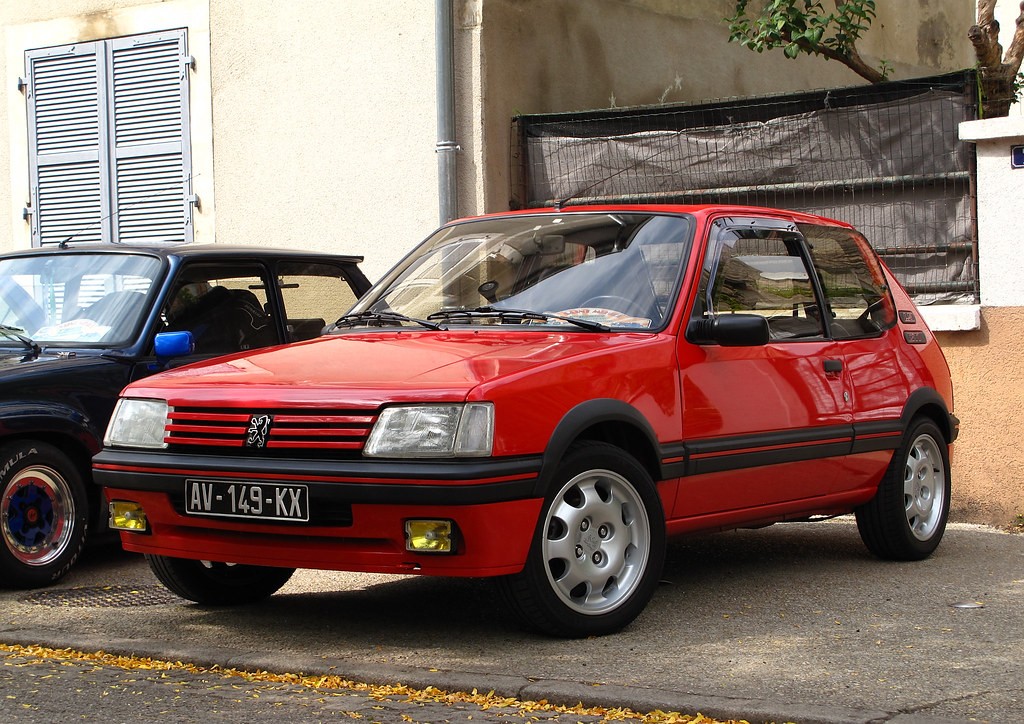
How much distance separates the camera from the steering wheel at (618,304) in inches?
237

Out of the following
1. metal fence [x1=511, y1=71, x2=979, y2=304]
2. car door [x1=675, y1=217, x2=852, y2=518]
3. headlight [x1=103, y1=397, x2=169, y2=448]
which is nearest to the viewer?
headlight [x1=103, y1=397, x2=169, y2=448]

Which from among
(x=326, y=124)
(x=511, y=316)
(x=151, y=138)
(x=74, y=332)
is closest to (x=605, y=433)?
(x=511, y=316)

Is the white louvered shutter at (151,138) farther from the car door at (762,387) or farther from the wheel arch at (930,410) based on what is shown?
the wheel arch at (930,410)

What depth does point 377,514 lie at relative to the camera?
5000 millimetres

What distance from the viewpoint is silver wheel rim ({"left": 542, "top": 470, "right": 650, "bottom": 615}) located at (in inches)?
207

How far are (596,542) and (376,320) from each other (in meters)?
1.66

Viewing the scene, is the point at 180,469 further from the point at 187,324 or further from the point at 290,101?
the point at 290,101

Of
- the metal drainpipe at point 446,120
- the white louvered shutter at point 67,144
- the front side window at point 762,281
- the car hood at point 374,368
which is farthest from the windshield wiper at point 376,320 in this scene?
the white louvered shutter at point 67,144

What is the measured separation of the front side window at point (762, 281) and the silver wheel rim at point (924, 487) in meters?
1.01

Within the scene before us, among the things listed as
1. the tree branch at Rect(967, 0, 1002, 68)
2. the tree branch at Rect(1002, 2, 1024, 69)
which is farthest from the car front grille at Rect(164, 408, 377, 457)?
the tree branch at Rect(1002, 2, 1024, 69)

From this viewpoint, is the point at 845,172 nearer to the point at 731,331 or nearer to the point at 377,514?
the point at 731,331

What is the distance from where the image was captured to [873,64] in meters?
16.5

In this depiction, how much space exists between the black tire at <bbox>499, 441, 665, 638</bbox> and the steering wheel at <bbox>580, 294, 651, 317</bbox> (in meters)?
0.75

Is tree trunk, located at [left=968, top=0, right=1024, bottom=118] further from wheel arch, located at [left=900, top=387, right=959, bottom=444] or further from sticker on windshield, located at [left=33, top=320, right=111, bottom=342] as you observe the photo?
sticker on windshield, located at [left=33, top=320, right=111, bottom=342]
